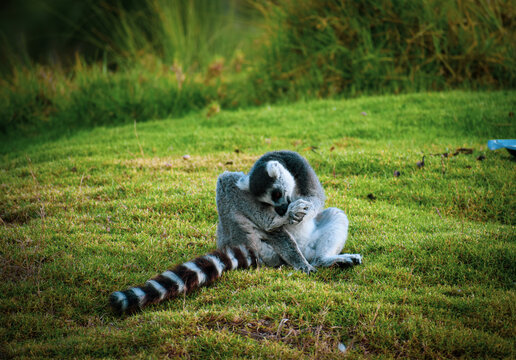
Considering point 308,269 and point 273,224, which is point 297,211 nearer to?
point 273,224

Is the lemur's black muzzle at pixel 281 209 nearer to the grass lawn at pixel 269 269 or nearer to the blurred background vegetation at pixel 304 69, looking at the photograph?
the grass lawn at pixel 269 269

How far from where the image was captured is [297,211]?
4137mm

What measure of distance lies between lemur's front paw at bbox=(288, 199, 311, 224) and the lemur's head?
9 cm

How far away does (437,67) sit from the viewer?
488 inches

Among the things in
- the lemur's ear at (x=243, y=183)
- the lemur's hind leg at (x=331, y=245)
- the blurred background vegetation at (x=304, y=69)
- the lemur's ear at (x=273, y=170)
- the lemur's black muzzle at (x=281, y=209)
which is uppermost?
the blurred background vegetation at (x=304, y=69)

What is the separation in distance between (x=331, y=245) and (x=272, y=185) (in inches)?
39.9

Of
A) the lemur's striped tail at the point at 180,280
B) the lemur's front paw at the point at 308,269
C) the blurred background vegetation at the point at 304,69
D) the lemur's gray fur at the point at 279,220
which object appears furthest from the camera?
the blurred background vegetation at the point at 304,69

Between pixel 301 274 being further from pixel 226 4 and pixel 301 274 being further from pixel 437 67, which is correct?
pixel 226 4

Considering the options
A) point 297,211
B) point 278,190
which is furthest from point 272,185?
point 297,211

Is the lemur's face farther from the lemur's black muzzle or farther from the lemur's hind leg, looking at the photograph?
the lemur's hind leg

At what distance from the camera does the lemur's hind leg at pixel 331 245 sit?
14.9ft

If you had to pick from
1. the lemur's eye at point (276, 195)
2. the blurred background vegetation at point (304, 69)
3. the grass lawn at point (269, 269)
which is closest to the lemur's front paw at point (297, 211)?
the lemur's eye at point (276, 195)

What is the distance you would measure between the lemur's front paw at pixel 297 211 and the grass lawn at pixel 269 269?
2.07 ft

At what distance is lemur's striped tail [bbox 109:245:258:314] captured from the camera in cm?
368
